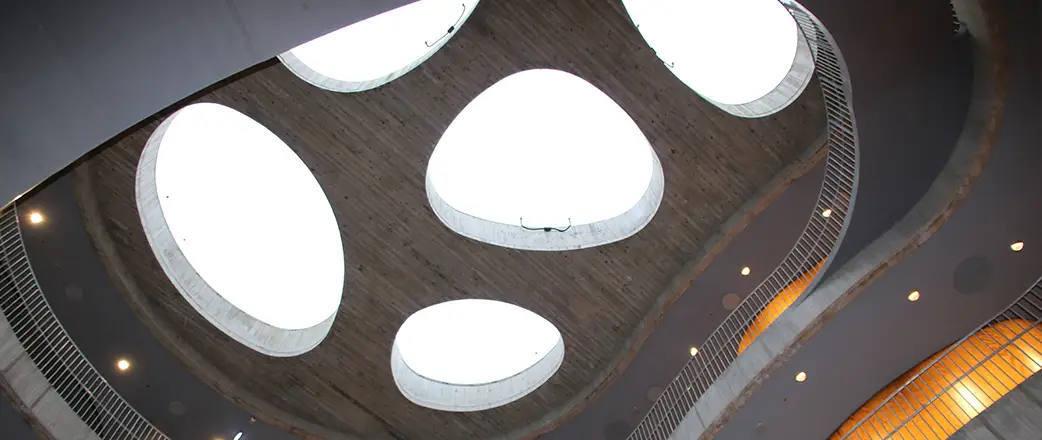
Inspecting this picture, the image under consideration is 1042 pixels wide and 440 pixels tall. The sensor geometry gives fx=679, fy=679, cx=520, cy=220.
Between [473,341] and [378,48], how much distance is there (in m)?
9.05

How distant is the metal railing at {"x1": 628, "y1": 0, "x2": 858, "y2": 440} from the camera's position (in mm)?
9336

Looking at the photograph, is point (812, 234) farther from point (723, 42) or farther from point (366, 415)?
point (366, 415)

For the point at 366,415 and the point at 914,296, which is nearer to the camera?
the point at 914,296

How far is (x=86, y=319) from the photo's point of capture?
1435 centimetres

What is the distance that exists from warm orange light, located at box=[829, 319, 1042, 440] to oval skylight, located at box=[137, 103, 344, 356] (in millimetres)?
11850

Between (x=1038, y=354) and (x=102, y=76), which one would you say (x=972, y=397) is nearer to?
(x=1038, y=354)

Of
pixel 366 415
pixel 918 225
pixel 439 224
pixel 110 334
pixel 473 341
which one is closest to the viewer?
pixel 918 225

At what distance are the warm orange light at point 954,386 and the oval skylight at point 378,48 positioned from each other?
31.9ft

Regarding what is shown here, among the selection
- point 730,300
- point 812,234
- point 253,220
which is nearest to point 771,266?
point 730,300

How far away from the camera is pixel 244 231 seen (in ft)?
59.0

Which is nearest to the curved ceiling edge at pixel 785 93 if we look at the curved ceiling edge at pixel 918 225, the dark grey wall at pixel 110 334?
the curved ceiling edge at pixel 918 225

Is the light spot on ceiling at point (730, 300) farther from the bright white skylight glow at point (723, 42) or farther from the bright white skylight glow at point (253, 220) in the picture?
the bright white skylight glow at point (253, 220)

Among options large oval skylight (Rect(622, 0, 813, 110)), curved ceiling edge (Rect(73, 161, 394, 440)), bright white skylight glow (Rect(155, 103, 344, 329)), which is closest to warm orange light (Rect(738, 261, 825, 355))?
large oval skylight (Rect(622, 0, 813, 110))

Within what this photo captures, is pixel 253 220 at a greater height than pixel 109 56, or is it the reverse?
pixel 253 220
